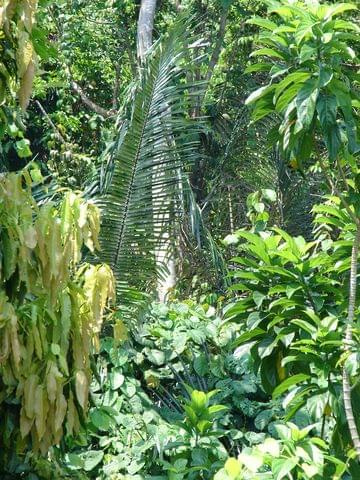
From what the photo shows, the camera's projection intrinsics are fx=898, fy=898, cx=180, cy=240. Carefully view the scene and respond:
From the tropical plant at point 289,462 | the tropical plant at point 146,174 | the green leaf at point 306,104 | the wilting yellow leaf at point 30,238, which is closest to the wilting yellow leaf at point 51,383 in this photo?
the wilting yellow leaf at point 30,238

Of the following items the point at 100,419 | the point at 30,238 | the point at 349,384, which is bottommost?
the point at 100,419

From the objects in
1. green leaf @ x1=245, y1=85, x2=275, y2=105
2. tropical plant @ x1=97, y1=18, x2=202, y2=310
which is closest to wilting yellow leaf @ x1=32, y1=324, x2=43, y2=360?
green leaf @ x1=245, y1=85, x2=275, y2=105

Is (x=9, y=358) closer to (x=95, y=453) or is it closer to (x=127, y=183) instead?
(x=95, y=453)

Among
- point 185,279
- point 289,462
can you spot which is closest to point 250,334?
point 289,462

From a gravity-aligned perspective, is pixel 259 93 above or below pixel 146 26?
below

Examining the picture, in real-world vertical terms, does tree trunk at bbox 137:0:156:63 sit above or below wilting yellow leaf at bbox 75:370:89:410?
above

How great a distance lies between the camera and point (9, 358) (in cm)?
375

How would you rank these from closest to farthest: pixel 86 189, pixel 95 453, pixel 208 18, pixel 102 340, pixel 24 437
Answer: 1. pixel 24 437
2. pixel 95 453
3. pixel 102 340
4. pixel 86 189
5. pixel 208 18

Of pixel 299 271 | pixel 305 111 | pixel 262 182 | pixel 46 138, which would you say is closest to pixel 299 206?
pixel 262 182

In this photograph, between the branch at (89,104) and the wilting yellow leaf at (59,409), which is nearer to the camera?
the wilting yellow leaf at (59,409)

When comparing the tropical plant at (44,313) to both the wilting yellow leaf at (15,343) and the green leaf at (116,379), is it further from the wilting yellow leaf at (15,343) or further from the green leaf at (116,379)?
the green leaf at (116,379)

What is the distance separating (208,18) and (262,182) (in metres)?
3.22

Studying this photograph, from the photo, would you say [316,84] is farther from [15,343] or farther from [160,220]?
[160,220]

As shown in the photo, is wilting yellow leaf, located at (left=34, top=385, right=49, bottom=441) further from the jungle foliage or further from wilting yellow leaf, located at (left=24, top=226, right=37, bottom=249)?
wilting yellow leaf, located at (left=24, top=226, right=37, bottom=249)
